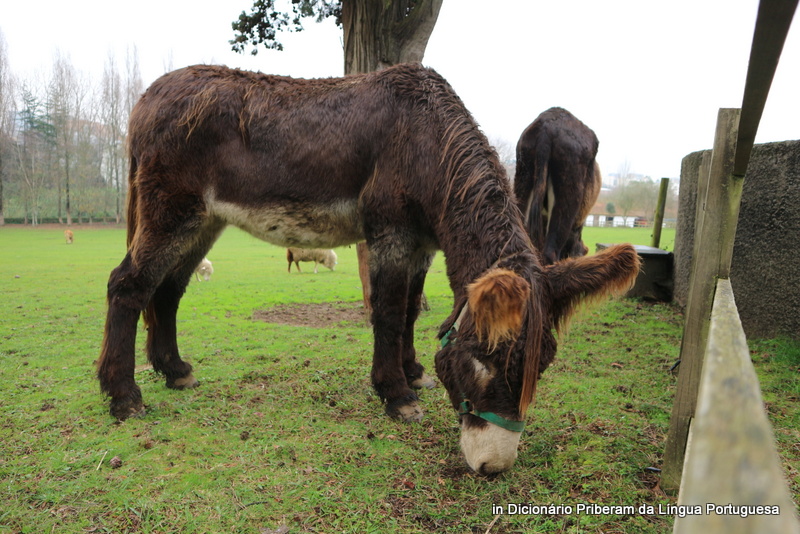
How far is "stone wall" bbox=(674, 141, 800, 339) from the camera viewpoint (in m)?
4.21

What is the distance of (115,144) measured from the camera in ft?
160

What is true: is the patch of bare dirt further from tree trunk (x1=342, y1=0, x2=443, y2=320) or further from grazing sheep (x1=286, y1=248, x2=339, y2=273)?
grazing sheep (x1=286, y1=248, x2=339, y2=273)

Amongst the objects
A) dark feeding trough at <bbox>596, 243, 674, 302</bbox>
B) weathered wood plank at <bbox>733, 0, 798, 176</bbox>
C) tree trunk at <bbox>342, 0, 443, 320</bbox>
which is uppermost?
tree trunk at <bbox>342, 0, 443, 320</bbox>

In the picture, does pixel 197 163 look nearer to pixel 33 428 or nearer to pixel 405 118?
pixel 405 118

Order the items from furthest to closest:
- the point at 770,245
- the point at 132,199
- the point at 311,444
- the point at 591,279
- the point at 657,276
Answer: the point at 657,276 → the point at 770,245 → the point at 132,199 → the point at 311,444 → the point at 591,279

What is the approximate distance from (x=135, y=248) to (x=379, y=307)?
75.1 inches

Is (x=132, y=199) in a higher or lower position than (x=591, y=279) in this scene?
higher

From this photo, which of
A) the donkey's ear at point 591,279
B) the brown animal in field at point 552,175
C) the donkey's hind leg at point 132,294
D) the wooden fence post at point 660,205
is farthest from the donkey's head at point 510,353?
the wooden fence post at point 660,205

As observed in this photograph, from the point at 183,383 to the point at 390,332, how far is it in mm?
1950

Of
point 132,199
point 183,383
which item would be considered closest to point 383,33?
point 132,199

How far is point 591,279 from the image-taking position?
2619 mm

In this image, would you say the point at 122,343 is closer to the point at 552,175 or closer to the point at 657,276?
the point at 552,175

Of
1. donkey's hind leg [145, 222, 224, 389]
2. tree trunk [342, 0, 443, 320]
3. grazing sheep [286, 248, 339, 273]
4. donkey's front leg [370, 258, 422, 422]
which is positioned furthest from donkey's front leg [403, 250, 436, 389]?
grazing sheep [286, 248, 339, 273]

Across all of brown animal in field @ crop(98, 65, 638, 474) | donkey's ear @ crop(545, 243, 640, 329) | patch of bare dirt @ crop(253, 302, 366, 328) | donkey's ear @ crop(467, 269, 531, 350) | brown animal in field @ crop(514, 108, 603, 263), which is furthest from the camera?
patch of bare dirt @ crop(253, 302, 366, 328)
